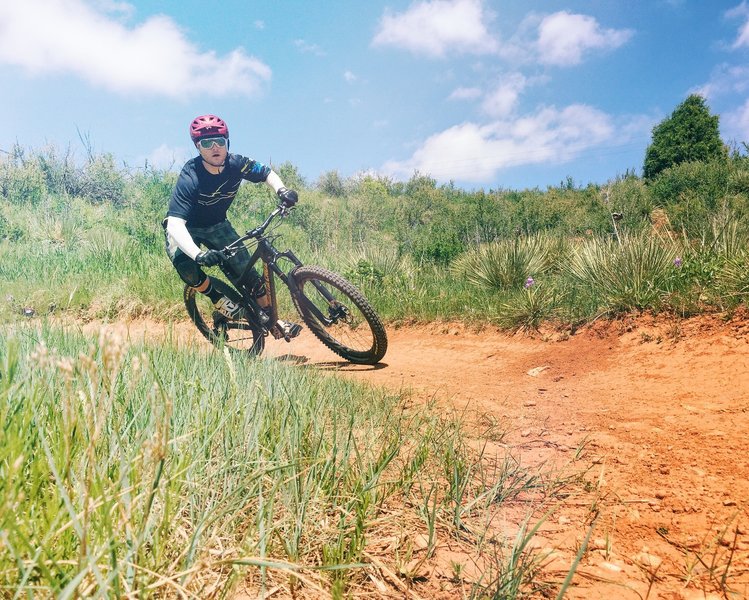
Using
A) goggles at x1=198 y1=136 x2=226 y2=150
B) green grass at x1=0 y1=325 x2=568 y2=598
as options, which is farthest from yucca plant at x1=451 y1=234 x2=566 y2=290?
green grass at x1=0 y1=325 x2=568 y2=598

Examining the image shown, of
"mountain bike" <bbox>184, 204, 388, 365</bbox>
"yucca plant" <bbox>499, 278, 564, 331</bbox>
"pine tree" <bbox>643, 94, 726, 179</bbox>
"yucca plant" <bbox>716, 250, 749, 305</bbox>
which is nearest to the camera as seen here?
"yucca plant" <bbox>716, 250, 749, 305</bbox>

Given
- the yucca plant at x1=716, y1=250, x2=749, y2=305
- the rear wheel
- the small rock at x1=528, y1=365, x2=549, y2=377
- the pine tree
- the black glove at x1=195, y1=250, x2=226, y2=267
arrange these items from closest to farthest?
1. the yucca plant at x1=716, y1=250, x2=749, y2=305
2. the small rock at x1=528, y1=365, x2=549, y2=377
3. the black glove at x1=195, y1=250, x2=226, y2=267
4. the rear wheel
5. the pine tree

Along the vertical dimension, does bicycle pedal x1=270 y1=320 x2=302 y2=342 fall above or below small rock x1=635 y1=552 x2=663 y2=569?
above

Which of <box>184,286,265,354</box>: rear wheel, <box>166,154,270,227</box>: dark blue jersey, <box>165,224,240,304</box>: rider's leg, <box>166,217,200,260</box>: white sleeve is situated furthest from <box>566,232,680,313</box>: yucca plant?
<box>166,217,200,260</box>: white sleeve

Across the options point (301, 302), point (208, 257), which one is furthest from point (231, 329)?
point (208, 257)

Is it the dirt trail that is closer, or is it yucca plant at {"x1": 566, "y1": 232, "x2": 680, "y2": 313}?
the dirt trail

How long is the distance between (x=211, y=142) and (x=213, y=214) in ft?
2.94

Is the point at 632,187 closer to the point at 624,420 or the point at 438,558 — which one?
the point at 624,420

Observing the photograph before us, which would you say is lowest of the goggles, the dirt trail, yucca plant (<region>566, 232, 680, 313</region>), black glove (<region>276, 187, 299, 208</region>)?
the dirt trail

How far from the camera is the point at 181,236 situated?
18.2ft

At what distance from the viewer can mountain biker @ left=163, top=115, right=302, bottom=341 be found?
5680 mm

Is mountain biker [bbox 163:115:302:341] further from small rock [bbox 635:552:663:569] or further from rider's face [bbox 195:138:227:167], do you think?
small rock [bbox 635:552:663:569]

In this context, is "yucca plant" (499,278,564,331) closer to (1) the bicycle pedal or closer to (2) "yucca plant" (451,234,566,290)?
(2) "yucca plant" (451,234,566,290)

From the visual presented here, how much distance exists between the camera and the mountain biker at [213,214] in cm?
568
